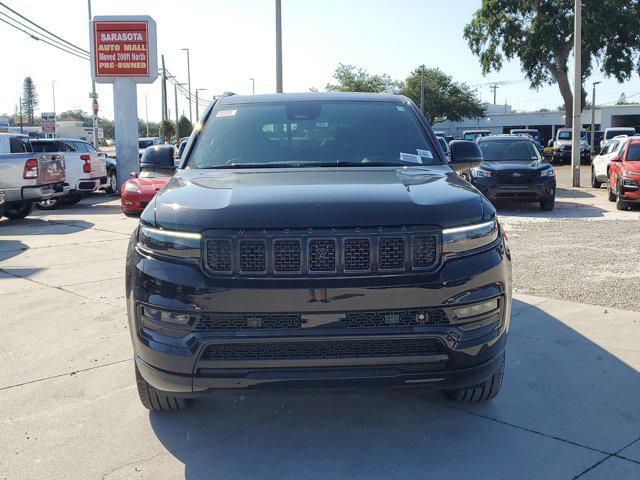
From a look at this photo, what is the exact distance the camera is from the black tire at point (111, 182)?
22016 mm

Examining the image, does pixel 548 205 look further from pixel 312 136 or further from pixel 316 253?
pixel 316 253

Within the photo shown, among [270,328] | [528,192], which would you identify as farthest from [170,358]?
[528,192]

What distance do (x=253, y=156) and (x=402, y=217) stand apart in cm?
153

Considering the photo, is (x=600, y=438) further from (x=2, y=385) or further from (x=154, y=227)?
(x=2, y=385)

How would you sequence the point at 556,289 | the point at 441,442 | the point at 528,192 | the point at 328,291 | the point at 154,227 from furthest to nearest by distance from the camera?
the point at 528,192, the point at 556,289, the point at 441,442, the point at 154,227, the point at 328,291

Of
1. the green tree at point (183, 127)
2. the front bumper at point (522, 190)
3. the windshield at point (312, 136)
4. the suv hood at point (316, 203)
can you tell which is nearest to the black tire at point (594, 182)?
the front bumper at point (522, 190)

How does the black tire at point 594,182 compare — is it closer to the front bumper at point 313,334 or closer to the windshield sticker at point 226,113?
the windshield sticker at point 226,113

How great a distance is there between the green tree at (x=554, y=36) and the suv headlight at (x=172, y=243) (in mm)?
41925

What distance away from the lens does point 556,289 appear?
6914 mm

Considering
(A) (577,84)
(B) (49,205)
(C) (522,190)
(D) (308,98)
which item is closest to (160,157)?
(D) (308,98)

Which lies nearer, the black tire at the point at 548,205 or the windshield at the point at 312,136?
the windshield at the point at 312,136

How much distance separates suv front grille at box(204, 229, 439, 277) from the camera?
9.97 feet

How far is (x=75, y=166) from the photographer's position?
18.5 m

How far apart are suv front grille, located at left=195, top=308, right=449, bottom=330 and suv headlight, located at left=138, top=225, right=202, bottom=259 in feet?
1.00
